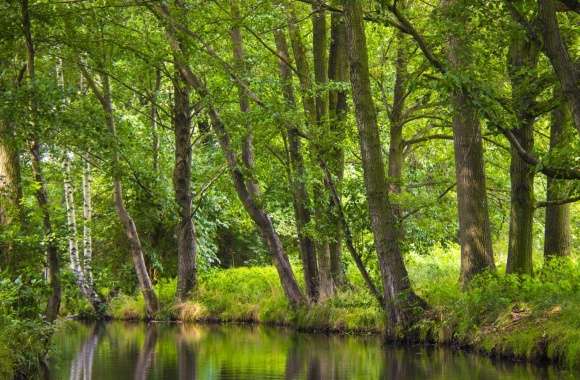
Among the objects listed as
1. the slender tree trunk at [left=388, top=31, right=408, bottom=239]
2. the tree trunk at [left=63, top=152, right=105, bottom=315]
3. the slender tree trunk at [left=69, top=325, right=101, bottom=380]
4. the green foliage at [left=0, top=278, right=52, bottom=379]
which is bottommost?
the slender tree trunk at [left=69, top=325, right=101, bottom=380]

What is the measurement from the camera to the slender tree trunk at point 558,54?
10.1 metres

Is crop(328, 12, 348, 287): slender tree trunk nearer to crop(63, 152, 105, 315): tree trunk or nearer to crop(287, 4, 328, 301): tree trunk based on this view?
crop(287, 4, 328, 301): tree trunk

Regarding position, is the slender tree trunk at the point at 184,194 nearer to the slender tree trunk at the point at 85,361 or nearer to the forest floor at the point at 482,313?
the forest floor at the point at 482,313

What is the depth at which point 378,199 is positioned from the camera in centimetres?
1514

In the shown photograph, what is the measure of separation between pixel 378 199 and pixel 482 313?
273 centimetres

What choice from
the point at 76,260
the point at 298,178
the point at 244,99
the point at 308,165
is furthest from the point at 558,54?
the point at 76,260

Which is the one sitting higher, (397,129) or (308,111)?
(397,129)

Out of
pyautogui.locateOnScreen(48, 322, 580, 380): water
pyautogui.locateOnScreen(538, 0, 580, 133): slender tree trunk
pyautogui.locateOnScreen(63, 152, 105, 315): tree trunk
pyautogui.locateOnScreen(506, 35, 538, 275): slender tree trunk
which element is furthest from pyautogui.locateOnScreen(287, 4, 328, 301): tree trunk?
pyautogui.locateOnScreen(538, 0, 580, 133): slender tree trunk

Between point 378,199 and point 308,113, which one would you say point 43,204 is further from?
→ point 308,113

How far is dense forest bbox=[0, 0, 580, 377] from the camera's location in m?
12.1

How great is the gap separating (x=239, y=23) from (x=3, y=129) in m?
6.12

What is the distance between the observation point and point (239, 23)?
672 inches

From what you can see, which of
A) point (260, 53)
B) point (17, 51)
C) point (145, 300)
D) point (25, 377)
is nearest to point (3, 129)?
point (17, 51)

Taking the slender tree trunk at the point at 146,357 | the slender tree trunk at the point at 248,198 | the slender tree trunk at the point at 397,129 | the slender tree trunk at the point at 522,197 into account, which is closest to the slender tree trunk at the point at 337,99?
the slender tree trunk at the point at 248,198
